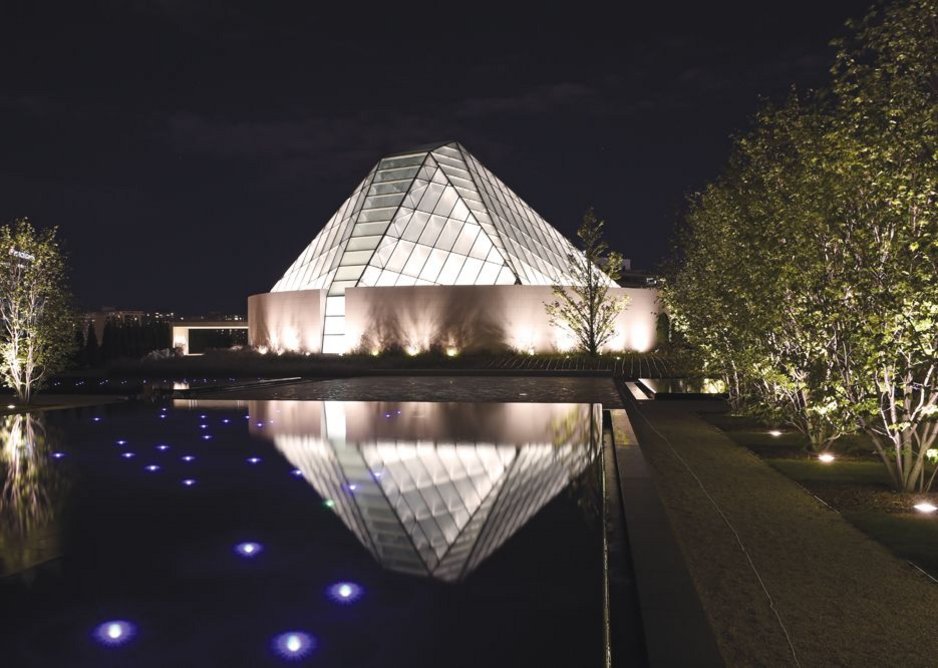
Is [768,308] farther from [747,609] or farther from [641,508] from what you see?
[747,609]

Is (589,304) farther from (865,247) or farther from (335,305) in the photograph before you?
(865,247)

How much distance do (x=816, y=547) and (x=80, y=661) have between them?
5756mm

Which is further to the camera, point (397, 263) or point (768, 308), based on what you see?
point (397, 263)

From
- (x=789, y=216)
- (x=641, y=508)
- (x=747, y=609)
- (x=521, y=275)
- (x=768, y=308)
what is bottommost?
(x=747, y=609)

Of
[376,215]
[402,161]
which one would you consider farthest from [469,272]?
[402,161]

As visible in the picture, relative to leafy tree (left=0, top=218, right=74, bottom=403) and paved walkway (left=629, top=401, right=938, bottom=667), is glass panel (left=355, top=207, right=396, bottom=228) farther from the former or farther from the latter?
paved walkway (left=629, top=401, right=938, bottom=667)

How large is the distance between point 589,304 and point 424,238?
9.27m

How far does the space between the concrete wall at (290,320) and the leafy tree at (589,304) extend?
11581mm

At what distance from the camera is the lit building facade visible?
34.3 meters

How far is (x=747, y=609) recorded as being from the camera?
4910 millimetres

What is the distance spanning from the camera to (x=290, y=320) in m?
37.4

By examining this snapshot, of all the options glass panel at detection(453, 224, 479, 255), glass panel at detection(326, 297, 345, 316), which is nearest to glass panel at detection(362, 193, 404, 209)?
glass panel at detection(453, 224, 479, 255)

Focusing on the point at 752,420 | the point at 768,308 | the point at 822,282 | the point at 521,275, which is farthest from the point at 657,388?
the point at 521,275

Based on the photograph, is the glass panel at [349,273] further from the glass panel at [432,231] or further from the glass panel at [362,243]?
the glass panel at [432,231]
